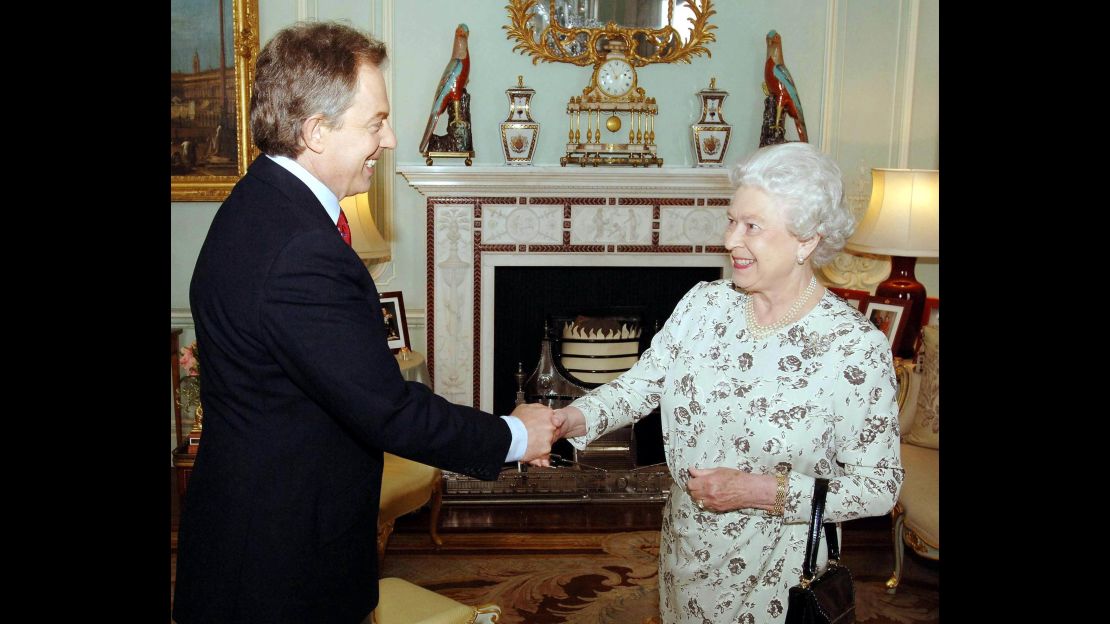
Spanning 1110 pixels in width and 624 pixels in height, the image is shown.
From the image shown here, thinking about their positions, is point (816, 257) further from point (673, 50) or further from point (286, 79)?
point (673, 50)

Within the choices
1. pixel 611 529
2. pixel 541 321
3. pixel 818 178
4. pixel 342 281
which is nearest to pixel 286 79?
pixel 342 281

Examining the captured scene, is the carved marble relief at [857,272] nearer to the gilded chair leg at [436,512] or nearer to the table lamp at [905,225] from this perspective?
the table lamp at [905,225]

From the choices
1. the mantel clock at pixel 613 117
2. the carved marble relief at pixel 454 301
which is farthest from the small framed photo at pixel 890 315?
the carved marble relief at pixel 454 301

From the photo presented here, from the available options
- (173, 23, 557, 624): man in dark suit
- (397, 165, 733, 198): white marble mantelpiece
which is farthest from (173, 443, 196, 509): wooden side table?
(173, 23, 557, 624): man in dark suit

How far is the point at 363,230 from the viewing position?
4387 mm

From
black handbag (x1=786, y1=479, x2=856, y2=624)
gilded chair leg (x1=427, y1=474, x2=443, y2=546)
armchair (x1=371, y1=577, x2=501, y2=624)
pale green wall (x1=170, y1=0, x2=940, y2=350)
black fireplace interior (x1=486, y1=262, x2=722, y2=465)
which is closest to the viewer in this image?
black handbag (x1=786, y1=479, x2=856, y2=624)

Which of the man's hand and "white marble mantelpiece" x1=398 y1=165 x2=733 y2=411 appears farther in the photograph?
"white marble mantelpiece" x1=398 y1=165 x2=733 y2=411

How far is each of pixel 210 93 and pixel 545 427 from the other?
12.2ft

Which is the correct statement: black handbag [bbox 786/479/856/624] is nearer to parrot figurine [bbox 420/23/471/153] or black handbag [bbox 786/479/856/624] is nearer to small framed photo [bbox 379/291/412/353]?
small framed photo [bbox 379/291/412/353]

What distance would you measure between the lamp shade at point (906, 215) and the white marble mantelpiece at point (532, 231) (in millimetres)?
874

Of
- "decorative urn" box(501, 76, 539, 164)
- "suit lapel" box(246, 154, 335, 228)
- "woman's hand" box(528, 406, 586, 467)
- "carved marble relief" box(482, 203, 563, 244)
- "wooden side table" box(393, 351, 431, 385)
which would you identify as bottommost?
"wooden side table" box(393, 351, 431, 385)

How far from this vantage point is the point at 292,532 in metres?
1.75

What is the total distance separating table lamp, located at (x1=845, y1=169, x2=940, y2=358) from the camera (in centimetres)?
431

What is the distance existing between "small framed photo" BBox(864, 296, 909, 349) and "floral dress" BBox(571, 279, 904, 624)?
247 cm
